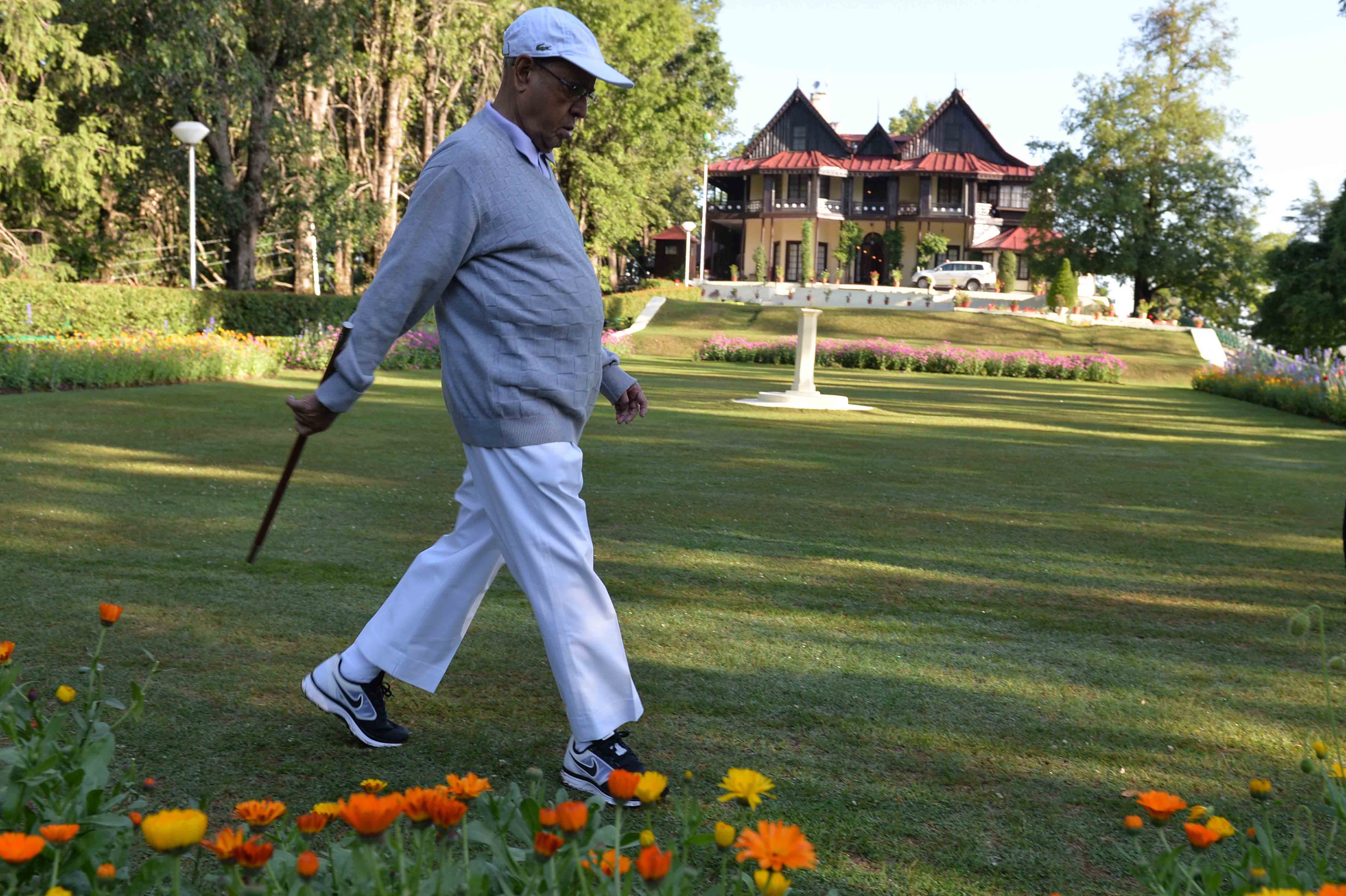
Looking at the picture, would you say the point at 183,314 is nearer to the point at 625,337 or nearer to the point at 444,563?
the point at 625,337

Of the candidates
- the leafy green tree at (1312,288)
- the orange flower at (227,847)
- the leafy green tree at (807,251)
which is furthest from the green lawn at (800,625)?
the leafy green tree at (807,251)

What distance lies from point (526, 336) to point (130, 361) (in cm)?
1292

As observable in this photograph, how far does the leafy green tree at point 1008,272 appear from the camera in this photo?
173ft

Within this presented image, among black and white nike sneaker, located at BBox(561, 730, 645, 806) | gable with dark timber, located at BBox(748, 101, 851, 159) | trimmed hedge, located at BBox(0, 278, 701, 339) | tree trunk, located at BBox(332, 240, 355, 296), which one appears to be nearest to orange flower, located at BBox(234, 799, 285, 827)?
black and white nike sneaker, located at BBox(561, 730, 645, 806)

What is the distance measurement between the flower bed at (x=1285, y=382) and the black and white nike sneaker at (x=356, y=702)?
16976mm

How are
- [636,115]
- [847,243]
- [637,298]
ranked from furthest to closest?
[847,243], [636,115], [637,298]

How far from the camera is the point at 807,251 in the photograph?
196ft

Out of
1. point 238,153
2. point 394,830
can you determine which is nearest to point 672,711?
point 394,830

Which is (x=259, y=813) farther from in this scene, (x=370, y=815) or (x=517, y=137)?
(x=517, y=137)

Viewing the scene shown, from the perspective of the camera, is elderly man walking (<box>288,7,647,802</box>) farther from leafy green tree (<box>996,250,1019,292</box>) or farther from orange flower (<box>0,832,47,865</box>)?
leafy green tree (<box>996,250,1019,292</box>)

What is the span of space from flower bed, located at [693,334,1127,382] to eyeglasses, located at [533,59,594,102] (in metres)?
26.6

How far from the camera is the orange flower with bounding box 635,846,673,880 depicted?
55.1 inches

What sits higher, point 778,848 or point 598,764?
point 778,848

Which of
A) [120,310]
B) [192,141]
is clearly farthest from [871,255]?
[120,310]
